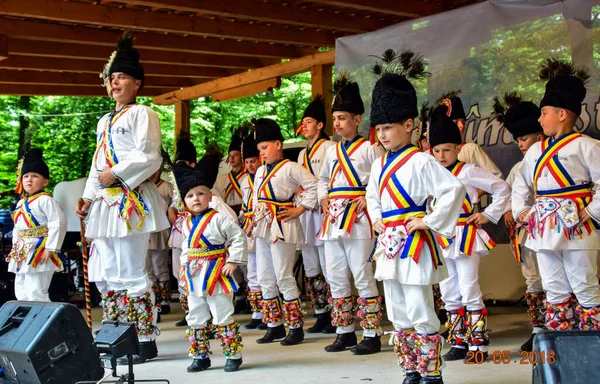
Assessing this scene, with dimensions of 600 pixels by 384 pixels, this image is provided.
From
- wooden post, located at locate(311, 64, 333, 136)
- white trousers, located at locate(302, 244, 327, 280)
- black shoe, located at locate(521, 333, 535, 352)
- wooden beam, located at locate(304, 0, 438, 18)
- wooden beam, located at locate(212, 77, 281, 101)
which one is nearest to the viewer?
black shoe, located at locate(521, 333, 535, 352)

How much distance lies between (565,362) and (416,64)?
292cm

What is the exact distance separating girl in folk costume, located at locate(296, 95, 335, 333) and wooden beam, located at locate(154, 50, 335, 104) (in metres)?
2.46

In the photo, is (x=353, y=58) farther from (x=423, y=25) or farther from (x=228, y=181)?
(x=228, y=181)

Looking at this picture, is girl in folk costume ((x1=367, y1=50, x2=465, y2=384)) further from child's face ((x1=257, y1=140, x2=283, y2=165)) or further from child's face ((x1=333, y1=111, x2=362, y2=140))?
child's face ((x1=257, y1=140, x2=283, y2=165))

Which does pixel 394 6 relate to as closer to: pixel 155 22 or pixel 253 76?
pixel 155 22

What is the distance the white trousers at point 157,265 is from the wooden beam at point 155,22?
Result: 2389 mm

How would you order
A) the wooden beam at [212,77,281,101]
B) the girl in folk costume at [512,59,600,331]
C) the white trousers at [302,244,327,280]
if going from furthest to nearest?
the wooden beam at [212,77,281,101] < the white trousers at [302,244,327,280] < the girl in folk costume at [512,59,600,331]

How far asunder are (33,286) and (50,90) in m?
5.91

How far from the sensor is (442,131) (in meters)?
4.92

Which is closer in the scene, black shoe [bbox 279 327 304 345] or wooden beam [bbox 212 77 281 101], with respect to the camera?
black shoe [bbox 279 327 304 345]

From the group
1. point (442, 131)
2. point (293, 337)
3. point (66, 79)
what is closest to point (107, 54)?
point (66, 79)

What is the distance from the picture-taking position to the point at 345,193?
529 cm

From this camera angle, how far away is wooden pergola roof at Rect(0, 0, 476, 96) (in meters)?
7.24

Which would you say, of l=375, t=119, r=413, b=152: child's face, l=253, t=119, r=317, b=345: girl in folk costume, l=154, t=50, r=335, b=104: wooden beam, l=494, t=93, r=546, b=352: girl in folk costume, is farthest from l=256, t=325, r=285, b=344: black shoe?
l=154, t=50, r=335, b=104: wooden beam
